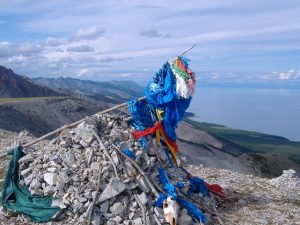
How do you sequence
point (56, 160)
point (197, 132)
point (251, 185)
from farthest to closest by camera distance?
point (197, 132) < point (251, 185) < point (56, 160)

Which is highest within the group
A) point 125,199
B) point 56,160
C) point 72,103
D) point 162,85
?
point 162,85

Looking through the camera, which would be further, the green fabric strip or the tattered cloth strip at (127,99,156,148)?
the tattered cloth strip at (127,99,156,148)

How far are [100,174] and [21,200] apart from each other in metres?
1.95

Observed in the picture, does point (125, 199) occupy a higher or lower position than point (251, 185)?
higher

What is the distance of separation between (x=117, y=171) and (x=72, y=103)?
60.8 metres

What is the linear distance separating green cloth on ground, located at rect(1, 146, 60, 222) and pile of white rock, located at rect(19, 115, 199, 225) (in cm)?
16

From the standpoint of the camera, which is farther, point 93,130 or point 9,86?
point 9,86

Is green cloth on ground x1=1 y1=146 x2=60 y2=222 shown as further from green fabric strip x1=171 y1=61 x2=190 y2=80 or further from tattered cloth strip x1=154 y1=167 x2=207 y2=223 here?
green fabric strip x1=171 y1=61 x2=190 y2=80

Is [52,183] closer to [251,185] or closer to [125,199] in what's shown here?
[125,199]

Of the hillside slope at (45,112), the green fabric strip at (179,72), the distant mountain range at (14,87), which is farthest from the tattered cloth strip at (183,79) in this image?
the distant mountain range at (14,87)

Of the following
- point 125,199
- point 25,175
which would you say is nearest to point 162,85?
point 125,199

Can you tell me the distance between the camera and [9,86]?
323ft

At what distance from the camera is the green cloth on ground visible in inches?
412

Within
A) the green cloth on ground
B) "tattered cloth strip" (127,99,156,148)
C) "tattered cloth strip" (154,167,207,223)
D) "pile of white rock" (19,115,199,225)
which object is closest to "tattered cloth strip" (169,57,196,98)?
"tattered cloth strip" (127,99,156,148)
